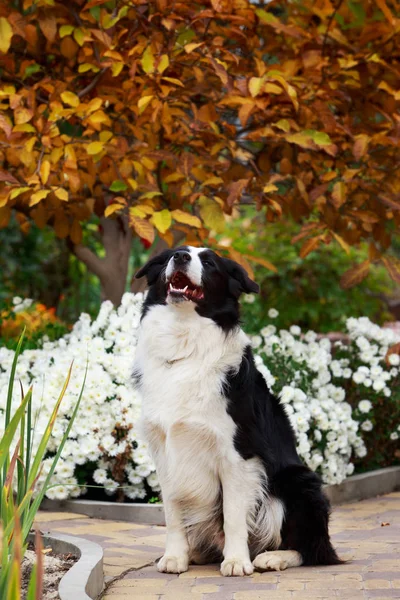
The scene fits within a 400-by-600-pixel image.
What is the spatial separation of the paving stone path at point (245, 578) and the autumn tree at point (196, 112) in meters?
1.68

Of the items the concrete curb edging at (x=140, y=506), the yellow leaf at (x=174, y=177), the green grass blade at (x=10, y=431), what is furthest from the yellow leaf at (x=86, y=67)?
the green grass blade at (x=10, y=431)

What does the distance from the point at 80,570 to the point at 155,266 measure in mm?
1388

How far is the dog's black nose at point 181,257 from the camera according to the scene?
3.80 m

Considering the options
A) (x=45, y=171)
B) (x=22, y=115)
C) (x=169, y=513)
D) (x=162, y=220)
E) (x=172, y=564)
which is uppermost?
(x=22, y=115)

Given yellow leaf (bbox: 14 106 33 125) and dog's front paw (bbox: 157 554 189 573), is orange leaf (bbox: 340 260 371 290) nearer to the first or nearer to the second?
yellow leaf (bbox: 14 106 33 125)

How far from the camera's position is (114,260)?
23.9 feet

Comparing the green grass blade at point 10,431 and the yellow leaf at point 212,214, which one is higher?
the yellow leaf at point 212,214

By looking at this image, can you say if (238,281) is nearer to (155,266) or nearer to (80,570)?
(155,266)

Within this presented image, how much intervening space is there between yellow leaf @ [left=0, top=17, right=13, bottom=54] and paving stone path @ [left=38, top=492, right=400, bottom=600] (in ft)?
8.80

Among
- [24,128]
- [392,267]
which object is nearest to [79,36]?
[24,128]

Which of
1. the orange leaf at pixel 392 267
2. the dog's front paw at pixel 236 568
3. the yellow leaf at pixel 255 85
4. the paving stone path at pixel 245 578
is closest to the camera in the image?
the paving stone path at pixel 245 578

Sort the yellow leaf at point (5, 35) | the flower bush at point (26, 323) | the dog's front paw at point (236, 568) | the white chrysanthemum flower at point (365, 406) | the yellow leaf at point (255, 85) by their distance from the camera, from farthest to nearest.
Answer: the flower bush at point (26, 323), the white chrysanthemum flower at point (365, 406), the yellow leaf at point (5, 35), the yellow leaf at point (255, 85), the dog's front paw at point (236, 568)

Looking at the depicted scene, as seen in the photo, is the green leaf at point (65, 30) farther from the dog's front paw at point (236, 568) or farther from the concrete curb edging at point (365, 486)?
the dog's front paw at point (236, 568)

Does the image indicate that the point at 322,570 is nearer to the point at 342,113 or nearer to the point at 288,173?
the point at 288,173
